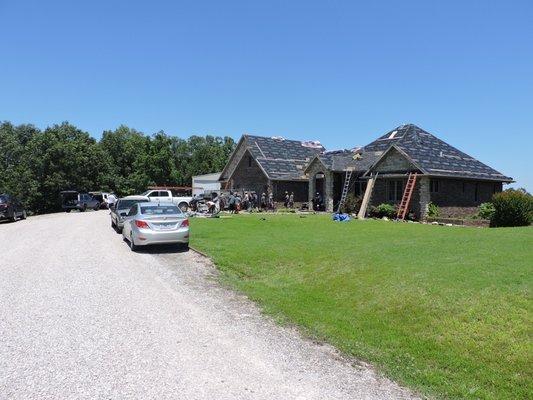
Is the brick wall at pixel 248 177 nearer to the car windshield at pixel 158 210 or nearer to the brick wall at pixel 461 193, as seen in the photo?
the brick wall at pixel 461 193

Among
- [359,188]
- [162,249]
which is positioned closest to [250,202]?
[359,188]

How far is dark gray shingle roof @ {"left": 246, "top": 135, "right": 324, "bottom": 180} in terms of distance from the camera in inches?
1597

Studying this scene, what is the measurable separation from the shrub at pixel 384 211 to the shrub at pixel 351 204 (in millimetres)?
1641

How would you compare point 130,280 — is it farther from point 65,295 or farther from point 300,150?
point 300,150

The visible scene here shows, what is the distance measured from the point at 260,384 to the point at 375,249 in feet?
27.4

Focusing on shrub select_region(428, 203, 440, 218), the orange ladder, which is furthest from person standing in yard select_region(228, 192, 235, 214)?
shrub select_region(428, 203, 440, 218)

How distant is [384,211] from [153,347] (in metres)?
25.1

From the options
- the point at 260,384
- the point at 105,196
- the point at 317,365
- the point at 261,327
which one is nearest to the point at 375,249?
the point at 261,327

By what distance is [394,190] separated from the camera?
30625 millimetres

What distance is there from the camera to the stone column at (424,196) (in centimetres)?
2798

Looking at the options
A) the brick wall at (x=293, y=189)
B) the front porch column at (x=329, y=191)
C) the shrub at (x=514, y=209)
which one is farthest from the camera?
the brick wall at (x=293, y=189)

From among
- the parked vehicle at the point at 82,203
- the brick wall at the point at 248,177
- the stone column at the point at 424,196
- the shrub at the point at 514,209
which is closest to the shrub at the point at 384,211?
the stone column at the point at 424,196

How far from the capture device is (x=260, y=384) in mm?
5066

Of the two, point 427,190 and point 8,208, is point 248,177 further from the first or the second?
point 8,208
